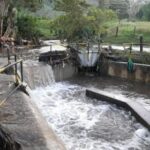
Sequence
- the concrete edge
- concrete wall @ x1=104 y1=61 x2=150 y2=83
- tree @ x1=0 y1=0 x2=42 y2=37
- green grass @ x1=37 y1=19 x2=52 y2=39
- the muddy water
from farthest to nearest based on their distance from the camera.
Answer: green grass @ x1=37 y1=19 x2=52 y2=39, tree @ x1=0 y1=0 x2=42 y2=37, concrete wall @ x1=104 y1=61 x2=150 y2=83, the concrete edge, the muddy water

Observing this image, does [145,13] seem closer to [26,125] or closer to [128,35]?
[128,35]

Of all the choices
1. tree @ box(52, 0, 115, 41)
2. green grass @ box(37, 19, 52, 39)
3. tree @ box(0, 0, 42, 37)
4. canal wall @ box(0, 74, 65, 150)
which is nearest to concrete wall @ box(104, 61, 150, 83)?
tree @ box(52, 0, 115, 41)

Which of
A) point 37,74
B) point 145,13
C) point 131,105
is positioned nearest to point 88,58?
point 37,74

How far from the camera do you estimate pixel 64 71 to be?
21031 millimetres

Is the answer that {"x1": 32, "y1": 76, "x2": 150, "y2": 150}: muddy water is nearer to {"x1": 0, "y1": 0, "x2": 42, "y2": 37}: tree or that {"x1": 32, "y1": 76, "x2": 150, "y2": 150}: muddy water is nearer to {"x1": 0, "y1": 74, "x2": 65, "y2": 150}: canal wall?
{"x1": 0, "y1": 74, "x2": 65, "y2": 150}: canal wall

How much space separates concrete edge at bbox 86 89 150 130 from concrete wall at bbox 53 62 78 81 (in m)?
4.23

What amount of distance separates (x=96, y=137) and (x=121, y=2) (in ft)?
147

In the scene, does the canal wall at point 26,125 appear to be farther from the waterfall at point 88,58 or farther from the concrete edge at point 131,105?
the waterfall at point 88,58

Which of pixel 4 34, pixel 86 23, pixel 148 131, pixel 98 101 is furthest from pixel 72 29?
pixel 148 131

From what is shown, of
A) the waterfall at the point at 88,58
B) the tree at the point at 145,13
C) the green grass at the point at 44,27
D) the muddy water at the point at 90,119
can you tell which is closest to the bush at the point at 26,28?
the green grass at the point at 44,27

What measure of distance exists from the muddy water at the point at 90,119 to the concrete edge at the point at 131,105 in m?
0.19

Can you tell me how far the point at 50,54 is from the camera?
20203 mm

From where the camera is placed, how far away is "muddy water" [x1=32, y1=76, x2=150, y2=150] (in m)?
10.5

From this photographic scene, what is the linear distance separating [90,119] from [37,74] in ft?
20.4
